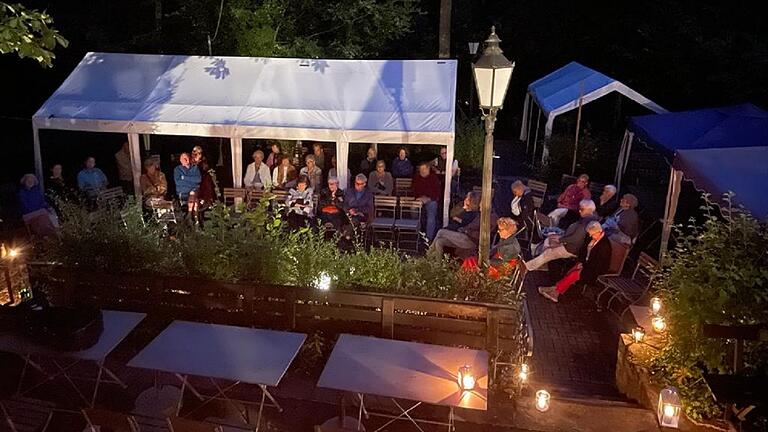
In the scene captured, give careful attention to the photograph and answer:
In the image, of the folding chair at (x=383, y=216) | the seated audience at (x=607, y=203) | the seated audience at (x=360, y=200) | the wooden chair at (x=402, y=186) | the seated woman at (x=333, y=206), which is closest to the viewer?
the seated woman at (x=333, y=206)

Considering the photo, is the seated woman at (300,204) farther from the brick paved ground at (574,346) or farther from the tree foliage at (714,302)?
the tree foliage at (714,302)

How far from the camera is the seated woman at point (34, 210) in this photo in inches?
324

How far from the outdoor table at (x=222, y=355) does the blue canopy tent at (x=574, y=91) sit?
9845 mm

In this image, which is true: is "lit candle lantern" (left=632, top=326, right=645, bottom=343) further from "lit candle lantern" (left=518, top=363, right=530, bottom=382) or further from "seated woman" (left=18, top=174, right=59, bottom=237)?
"seated woman" (left=18, top=174, right=59, bottom=237)

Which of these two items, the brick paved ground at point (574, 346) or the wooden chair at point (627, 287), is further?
the wooden chair at point (627, 287)

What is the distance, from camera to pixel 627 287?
6.80 m

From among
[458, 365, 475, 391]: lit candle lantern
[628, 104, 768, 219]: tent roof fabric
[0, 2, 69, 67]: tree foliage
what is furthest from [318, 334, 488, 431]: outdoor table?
[628, 104, 768, 219]: tent roof fabric

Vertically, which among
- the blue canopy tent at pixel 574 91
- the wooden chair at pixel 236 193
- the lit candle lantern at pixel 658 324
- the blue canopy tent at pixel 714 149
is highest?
the blue canopy tent at pixel 574 91

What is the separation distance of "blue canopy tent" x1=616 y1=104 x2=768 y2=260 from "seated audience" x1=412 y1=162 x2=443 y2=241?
318 cm

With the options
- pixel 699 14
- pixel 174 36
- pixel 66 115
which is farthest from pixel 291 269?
pixel 699 14

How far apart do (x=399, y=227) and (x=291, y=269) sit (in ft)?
11.1

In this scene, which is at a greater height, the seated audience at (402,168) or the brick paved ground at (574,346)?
the seated audience at (402,168)

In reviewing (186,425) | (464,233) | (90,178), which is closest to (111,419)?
(186,425)

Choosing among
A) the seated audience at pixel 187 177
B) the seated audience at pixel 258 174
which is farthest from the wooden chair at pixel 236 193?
the seated audience at pixel 187 177
